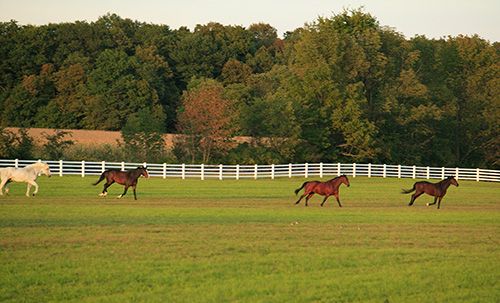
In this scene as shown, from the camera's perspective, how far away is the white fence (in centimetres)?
3856

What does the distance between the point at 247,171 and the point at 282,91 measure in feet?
53.2

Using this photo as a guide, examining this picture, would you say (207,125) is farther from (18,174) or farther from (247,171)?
(18,174)

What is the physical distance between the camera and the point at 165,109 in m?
72.7

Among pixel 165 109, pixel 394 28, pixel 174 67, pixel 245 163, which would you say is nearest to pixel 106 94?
pixel 165 109

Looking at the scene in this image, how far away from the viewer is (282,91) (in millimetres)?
59781

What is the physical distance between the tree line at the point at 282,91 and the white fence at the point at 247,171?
122 inches

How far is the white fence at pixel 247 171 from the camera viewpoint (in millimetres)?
38562

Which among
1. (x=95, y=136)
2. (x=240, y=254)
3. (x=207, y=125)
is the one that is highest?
(x=207, y=125)

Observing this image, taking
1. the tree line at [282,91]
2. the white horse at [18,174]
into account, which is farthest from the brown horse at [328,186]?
the tree line at [282,91]

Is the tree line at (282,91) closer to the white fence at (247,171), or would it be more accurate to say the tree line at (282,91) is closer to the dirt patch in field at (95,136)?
the dirt patch in field at (95,136)

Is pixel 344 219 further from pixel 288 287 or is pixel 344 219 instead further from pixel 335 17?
pixel 335 17

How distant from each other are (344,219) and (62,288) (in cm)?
1068

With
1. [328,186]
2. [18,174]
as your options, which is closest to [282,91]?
[328,186]

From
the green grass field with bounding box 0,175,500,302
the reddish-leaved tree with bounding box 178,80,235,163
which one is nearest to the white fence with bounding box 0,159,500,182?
the reddish-leaved tree with bounding box 178,80,235,163
